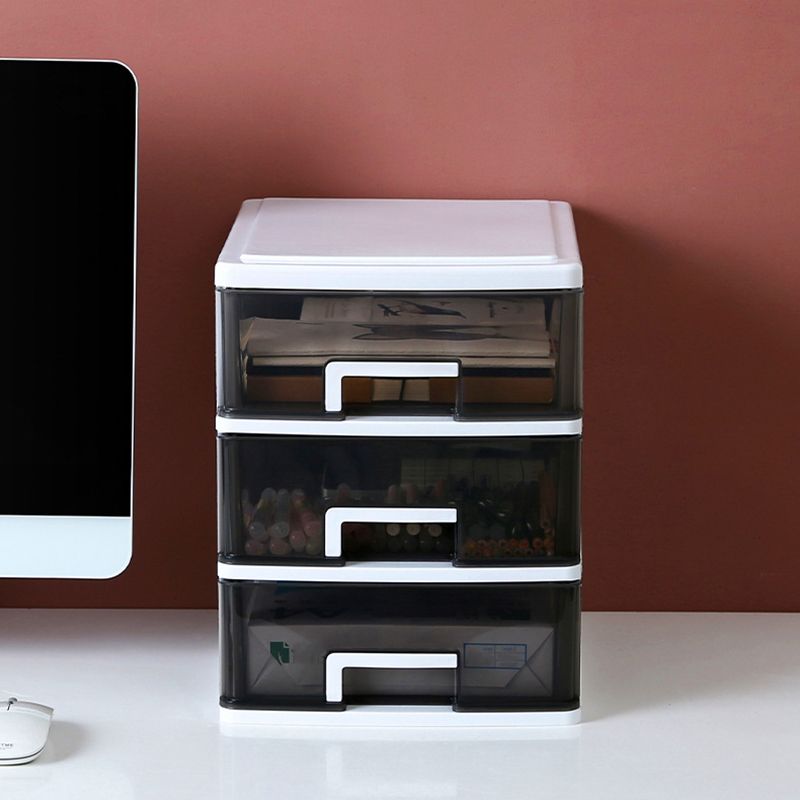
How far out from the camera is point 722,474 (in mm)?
1181

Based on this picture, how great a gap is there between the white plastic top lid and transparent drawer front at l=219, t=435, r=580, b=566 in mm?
113

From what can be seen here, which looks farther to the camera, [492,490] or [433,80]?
[433,80]

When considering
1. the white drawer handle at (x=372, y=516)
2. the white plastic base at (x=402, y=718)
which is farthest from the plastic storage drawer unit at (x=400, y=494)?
the white plastic base at (x=402, y=718)

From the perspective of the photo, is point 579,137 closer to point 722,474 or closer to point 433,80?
point 433,80

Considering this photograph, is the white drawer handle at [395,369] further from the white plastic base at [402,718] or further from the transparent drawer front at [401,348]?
the white plastic base at [402,718]

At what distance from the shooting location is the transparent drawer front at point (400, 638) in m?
0.94

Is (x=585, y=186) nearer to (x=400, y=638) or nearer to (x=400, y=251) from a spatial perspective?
(x=400, y=251)

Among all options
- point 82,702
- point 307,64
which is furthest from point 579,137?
point 82,702

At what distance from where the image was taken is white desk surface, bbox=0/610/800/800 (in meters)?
0.85

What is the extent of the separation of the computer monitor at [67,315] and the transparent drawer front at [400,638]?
14 cm

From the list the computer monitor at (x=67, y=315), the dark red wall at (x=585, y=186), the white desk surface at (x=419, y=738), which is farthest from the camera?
the dark red wall at (x=585, y=186)

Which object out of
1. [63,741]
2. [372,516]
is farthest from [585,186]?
[63,741]

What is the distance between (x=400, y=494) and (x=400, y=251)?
173 mm

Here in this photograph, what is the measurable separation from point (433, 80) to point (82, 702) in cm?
60
